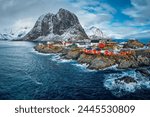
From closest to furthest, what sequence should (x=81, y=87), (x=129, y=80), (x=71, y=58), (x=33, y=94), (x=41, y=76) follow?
(x=33, y=94), (x=81, y=87), (x=129, y=80), (x=41, y=76), (x=71, y=58)

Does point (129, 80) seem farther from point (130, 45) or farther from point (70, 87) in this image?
point (130, 45)

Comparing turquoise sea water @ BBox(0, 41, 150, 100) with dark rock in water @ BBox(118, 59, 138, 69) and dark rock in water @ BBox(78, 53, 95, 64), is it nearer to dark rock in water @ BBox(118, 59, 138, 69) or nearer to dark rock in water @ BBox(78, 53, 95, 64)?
dark rock in water @ BBox(118, 59, 138, 69)

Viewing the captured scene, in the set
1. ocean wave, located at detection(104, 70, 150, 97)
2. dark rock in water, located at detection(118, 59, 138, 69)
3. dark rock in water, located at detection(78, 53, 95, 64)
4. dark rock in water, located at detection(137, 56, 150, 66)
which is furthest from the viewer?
dark rock in water, located at detection(78, 53, 95, 64)

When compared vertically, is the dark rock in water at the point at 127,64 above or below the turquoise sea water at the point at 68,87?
above

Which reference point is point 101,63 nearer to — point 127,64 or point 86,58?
point 127,64

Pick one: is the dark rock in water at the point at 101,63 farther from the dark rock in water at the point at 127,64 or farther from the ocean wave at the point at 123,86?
the ocean wave at the point at 123,86

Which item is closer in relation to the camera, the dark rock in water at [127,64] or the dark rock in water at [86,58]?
the dark rock in water at [127,64]

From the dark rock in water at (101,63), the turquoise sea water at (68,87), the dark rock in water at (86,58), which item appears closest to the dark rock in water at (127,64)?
the dark rock in water at (101,63)

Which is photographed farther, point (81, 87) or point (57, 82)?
point (57, 82)

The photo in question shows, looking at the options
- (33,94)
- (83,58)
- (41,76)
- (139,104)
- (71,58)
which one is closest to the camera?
(139,104)

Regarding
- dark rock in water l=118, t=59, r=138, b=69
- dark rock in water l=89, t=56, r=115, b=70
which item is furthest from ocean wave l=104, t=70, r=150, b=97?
dark rock in water l=118, t=59, r=138, b=69

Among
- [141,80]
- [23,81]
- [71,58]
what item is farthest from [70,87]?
[71,58]
